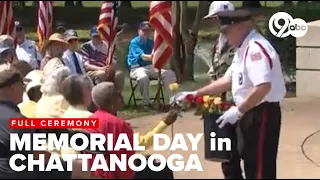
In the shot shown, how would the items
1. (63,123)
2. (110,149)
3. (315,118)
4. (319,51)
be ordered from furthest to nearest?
(319,51), (315,118), (63,123), (110,149)

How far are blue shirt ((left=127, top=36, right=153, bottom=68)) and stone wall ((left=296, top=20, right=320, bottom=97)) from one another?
2617mm

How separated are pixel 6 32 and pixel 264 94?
9.34 meters

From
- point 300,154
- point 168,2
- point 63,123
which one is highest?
point 168,2

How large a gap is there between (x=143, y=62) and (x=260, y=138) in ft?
25.8

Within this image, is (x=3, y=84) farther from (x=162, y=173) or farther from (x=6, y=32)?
(x=6, y=32)

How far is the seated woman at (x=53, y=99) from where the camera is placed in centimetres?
777

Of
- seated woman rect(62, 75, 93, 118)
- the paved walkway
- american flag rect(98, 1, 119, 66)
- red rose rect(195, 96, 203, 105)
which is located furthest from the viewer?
american flag rect(98, 1, 119, 66)

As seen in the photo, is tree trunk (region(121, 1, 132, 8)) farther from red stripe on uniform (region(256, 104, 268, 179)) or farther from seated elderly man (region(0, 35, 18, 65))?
red stripe on uniform (region(256, 104, 268, 179))

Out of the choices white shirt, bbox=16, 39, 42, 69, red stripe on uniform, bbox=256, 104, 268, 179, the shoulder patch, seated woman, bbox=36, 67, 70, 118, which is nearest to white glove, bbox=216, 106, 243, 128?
red stripe on uniform, bbox=256, 104, 268, 179

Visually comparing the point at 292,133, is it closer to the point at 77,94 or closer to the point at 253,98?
the point at 253,98

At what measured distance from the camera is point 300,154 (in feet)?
34.4

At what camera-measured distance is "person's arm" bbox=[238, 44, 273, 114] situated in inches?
266

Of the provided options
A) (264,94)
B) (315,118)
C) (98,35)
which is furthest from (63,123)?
(98,35)

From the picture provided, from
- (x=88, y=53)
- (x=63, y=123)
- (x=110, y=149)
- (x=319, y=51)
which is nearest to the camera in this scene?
(x=110, y=149)
